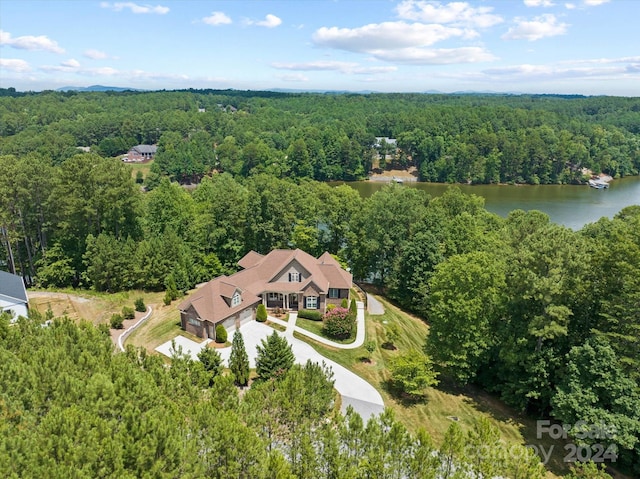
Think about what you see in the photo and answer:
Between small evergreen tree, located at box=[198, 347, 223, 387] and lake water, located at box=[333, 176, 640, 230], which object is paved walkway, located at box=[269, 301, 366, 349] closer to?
small evergreen tree, located at box=[198, 347, 223, 387]

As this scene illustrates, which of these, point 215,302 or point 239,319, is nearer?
point 215,302

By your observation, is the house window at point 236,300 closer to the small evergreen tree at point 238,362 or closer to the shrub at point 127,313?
the small evergreen tree at point 238,362

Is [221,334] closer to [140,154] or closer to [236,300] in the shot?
[236,300]

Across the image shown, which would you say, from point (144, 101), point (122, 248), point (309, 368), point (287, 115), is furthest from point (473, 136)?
point (144, 101)

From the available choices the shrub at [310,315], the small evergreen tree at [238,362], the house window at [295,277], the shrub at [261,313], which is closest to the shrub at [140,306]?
the shrub at [261,313]

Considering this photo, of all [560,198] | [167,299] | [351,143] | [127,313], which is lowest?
[560,198]

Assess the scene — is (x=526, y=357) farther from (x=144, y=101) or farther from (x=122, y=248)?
(x=144, y=101)

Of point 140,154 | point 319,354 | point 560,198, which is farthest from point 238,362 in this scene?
point 140,154
